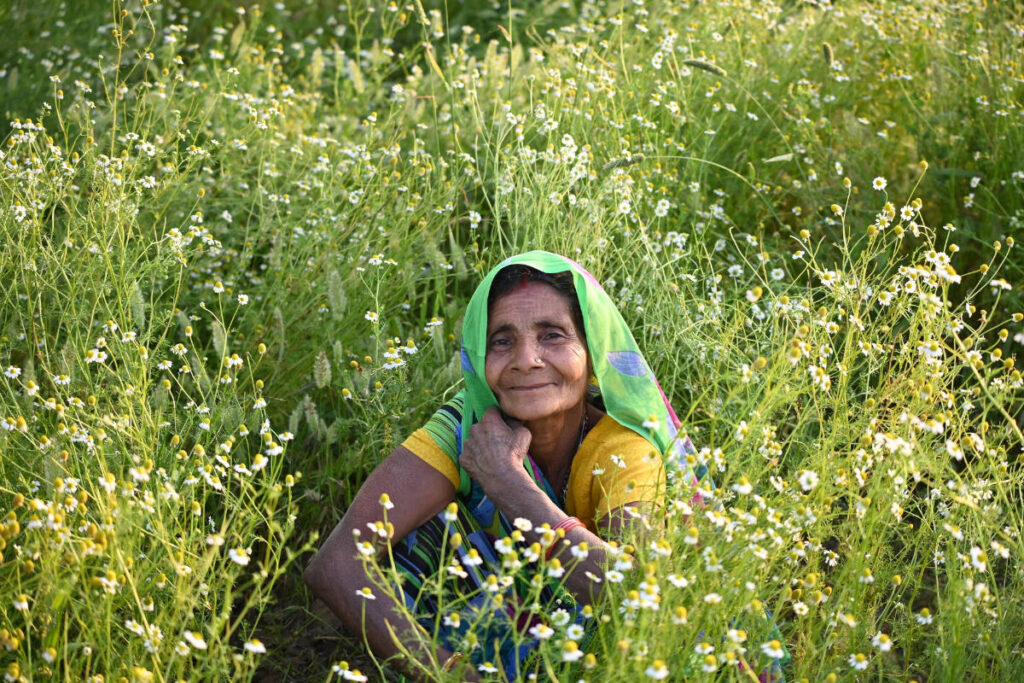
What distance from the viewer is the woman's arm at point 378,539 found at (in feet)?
→ 7.92

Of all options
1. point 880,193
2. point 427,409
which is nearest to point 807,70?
point 880,193

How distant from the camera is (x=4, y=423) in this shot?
2.34 metres

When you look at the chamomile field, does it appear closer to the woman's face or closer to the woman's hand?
the woman's hand

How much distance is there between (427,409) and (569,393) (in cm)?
70

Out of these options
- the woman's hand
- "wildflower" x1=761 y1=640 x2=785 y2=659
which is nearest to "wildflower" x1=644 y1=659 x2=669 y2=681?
"wildflower" x1=761 y1=640 x2=785 y2=659

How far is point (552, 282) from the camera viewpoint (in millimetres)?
Answer: 2680

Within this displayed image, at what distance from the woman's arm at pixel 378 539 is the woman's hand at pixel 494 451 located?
12 cm

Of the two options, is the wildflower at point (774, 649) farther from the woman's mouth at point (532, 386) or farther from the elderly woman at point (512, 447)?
the woman's mouth at point (532, 386)

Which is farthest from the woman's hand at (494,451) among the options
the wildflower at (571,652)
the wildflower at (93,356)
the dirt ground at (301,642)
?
the wildflower at (93,356)

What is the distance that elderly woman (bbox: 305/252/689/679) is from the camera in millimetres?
2490

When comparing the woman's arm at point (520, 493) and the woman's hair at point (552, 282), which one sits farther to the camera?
the woman's hair at point (552, 282)

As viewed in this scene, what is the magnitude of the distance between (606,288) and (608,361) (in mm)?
930

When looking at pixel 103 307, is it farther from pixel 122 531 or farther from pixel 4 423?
pixel 122 531

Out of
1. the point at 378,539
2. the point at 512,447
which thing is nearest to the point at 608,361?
the point at 512,447
